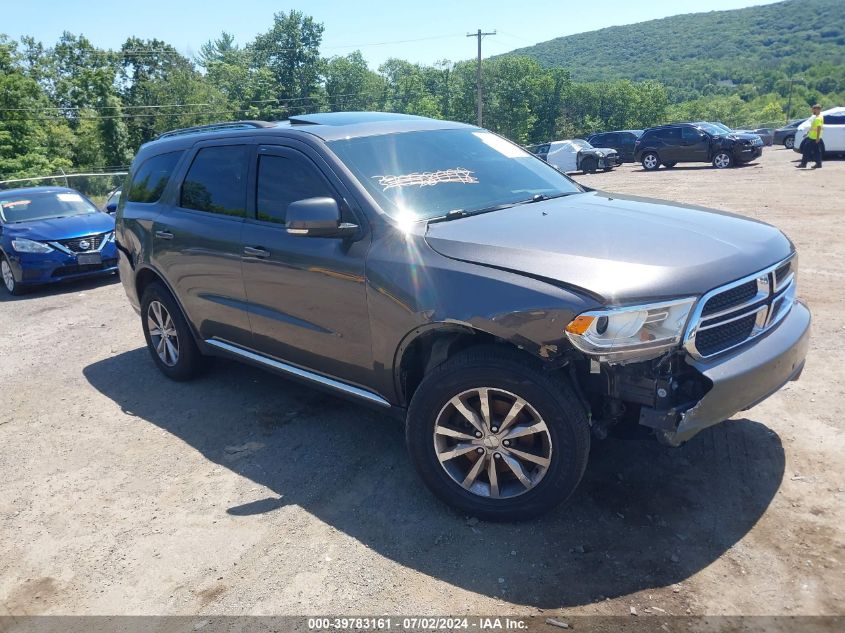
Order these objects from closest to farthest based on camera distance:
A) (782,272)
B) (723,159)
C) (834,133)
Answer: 1. (782,272)
2. (834,133)
3. (723,159)

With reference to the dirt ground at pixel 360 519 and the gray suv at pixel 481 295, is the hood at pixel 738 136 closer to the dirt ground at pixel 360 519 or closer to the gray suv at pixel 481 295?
the dirt ground at pixel 360 519

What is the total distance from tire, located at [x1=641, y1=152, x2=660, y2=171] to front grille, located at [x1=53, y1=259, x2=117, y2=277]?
818 inches

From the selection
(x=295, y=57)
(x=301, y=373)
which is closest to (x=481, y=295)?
(x=301, y=373)

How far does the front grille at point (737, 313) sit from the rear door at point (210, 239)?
2.87 m

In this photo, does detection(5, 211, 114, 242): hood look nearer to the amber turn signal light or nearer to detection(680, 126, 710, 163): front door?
the amber turn signal light

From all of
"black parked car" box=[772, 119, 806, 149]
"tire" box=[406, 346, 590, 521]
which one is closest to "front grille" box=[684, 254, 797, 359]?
"tire" box=[406, 346, 590, 521]

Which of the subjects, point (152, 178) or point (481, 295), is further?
point (152, 178)

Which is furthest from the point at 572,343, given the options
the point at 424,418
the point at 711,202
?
the point at 711,202

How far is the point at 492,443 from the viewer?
3135 mm

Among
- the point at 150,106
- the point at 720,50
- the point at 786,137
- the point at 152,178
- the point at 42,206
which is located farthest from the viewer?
the point at 720,50

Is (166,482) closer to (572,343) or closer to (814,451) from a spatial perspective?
(572,343)

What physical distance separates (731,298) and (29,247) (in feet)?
31.7

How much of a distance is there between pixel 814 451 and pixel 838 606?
1.30 metres

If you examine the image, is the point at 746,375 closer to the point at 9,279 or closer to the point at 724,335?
the point at 724,335
